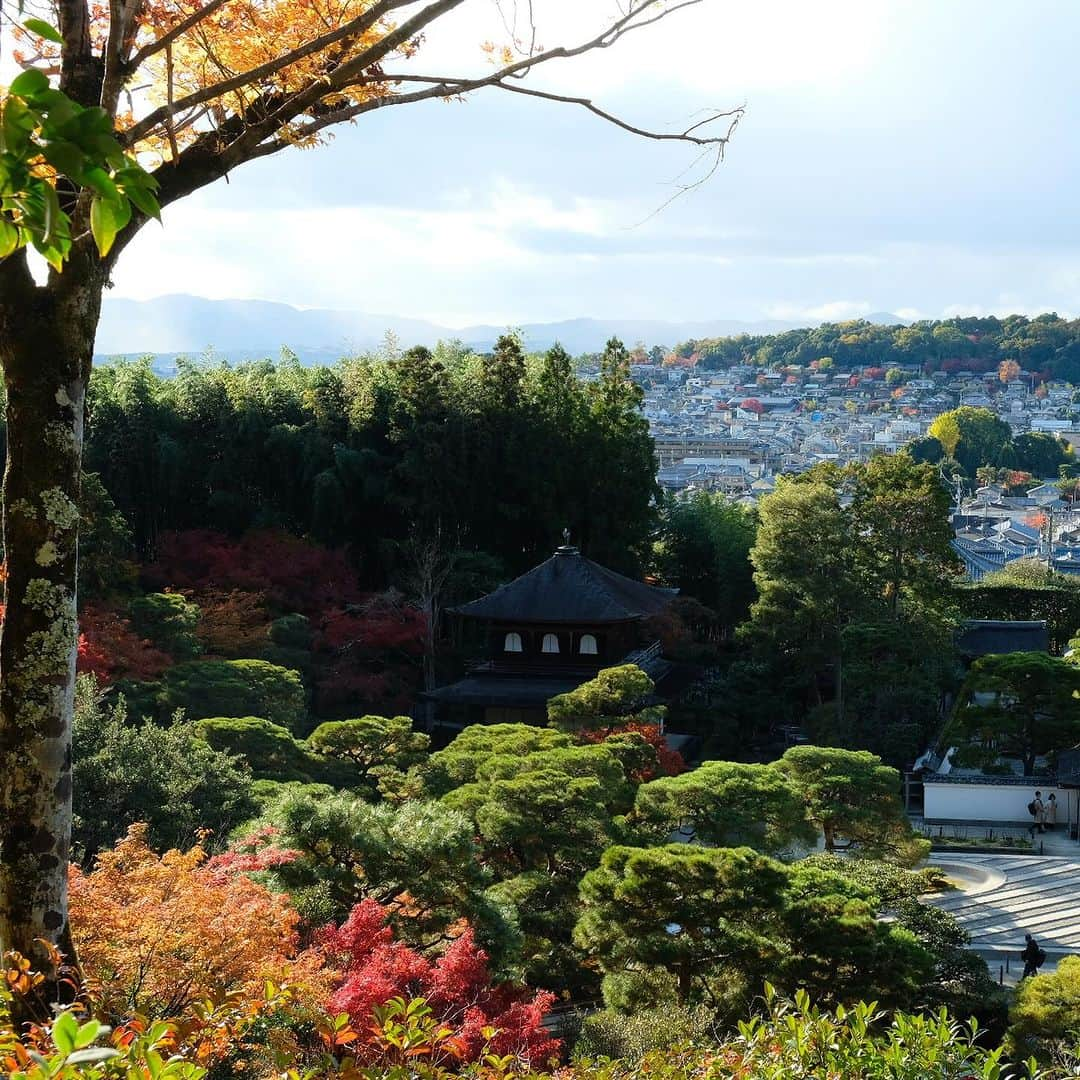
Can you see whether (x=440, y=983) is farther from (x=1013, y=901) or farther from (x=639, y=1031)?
(x=1013, y=901)

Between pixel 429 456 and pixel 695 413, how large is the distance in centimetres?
10646

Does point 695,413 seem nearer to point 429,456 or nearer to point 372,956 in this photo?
point 429,456

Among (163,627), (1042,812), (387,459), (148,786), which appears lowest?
(1042,812)

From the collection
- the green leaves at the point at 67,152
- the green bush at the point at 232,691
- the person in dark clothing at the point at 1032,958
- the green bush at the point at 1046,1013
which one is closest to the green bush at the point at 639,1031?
the green bush at the point at 1046,1013

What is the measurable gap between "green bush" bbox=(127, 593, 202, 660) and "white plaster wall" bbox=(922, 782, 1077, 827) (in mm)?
10346

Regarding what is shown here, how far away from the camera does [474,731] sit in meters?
13.5

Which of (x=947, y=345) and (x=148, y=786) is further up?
(x=947, y=345)

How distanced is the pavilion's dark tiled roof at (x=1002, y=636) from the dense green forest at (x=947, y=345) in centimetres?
11215

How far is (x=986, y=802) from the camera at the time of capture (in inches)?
676

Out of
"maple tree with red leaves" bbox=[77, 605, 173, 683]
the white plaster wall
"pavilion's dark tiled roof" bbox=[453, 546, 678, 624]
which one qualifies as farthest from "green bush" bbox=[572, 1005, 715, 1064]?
"pavilion's dark tiled roof" bbox=[453, 546, 678, 624]

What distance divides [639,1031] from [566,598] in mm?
11885

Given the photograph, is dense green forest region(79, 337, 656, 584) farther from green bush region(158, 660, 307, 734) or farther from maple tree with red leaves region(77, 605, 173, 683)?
green bush region(158, 660, 307, 734)

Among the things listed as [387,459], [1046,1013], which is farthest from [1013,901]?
[387,459]

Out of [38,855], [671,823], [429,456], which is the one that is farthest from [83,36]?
[429,456]
